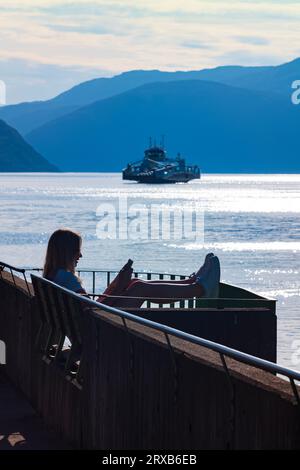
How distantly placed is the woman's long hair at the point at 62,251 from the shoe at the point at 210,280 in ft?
4.21

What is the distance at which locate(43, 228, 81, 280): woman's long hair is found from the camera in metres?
9.64

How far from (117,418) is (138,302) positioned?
3263mm

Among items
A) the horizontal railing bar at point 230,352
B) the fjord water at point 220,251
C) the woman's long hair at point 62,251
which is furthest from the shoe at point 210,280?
the fjord water at point 220,251

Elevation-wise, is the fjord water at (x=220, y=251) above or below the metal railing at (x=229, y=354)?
below

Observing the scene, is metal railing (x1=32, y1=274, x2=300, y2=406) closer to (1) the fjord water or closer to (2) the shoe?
(2) the shoe

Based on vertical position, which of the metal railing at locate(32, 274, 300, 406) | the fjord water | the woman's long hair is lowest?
the fjord water

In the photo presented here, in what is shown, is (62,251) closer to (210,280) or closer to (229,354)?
(210,280)

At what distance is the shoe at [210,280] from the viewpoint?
1058 centimetres

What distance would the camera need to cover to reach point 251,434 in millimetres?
5238

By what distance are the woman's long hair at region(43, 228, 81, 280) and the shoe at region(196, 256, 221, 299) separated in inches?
50.5

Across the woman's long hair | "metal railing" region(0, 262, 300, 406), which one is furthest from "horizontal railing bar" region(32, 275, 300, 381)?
the woman's long hair

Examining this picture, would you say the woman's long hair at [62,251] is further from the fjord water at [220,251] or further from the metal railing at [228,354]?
the fjord water at [220,251]
